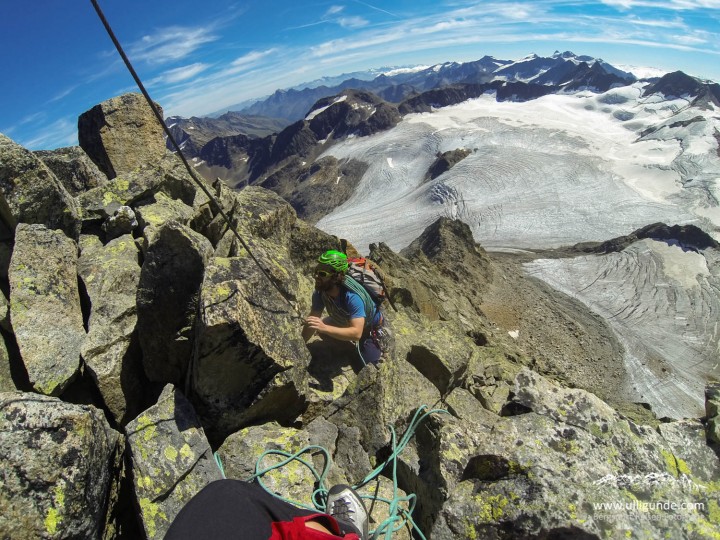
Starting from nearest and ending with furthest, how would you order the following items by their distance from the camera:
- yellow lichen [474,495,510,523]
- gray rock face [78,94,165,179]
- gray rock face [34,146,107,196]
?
yellow lichen [474,495,510,523] < gray rock face [34,146,107,196] < gray rock face [78,94,165,179]

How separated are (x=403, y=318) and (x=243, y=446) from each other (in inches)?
286

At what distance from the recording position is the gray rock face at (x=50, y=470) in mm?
4238

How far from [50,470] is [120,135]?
13444 mm

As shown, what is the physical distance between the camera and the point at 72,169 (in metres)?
12.0

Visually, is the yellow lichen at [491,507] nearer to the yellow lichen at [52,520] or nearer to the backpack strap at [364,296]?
the backpack strap at [364,296]

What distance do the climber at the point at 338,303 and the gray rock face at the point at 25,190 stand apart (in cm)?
572

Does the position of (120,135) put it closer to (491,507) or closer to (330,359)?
(330,359)

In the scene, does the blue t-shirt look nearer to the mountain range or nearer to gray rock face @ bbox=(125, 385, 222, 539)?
gray rock face @ bbox=(125, 385, 222, 539)

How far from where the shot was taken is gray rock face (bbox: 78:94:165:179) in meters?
14.4

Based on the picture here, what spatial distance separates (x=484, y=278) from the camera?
3991 centimetres

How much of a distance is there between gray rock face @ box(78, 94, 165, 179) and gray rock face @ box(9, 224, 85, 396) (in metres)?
7.15

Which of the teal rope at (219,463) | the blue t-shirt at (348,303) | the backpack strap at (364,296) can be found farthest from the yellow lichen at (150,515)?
the backpack strap at (364,296)

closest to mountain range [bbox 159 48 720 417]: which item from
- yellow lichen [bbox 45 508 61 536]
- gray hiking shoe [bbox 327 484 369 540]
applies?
gray hiking shoe [bbox 327 484 369 540]

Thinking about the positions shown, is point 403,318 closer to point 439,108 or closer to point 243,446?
point 243,446
